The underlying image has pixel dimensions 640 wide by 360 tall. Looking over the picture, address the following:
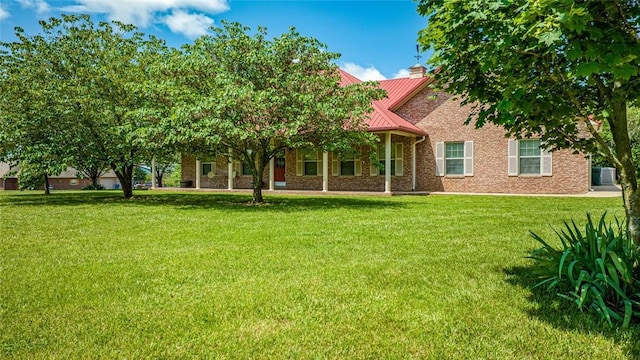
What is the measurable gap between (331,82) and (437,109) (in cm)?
857

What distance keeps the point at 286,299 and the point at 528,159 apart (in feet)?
51.9

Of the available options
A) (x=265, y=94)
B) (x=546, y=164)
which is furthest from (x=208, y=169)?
(x=546, y=164)

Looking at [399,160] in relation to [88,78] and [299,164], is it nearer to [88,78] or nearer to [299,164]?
[299,164]

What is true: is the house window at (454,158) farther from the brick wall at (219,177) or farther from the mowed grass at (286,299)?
the mowed grass at (286,299)

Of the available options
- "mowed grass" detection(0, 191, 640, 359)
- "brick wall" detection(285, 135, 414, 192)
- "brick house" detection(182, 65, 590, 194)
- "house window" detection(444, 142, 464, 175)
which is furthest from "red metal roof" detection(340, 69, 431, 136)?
"mowed grass" detection(0, 191, 640, 359)

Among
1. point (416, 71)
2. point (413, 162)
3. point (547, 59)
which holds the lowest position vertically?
point (413, 162)

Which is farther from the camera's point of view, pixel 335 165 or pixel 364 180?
pixel 335 165

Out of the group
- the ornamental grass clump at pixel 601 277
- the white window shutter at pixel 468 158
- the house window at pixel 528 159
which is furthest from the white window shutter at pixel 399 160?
the ornamental grass clump at pixel 601 277

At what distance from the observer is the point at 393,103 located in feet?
62.0

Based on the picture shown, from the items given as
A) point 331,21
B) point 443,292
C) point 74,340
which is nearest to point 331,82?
point 331,21

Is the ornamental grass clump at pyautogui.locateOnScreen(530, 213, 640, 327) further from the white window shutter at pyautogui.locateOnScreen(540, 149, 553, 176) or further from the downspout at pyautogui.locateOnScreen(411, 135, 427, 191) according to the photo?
the downspout at pyautogui.locateOnScreen(411, 135, 427, 191)

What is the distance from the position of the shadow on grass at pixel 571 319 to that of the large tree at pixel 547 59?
927 mm

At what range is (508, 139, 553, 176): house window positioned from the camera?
1606cm

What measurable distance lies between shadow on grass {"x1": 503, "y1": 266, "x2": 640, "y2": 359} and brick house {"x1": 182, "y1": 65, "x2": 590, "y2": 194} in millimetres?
12161
